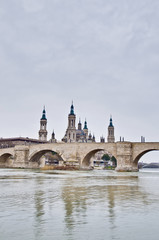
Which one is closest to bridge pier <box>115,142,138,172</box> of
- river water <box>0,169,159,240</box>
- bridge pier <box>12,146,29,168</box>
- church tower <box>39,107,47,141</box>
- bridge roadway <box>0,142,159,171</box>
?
bridge roadway <box>0,142,159,171</box>

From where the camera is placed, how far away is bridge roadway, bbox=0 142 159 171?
2024 inches

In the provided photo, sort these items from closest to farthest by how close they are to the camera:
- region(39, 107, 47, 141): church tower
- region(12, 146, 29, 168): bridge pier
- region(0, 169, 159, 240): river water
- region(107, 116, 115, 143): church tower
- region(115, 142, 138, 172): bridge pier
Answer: region(0, 169, 159, 240): river water
region(115, 142, 138, 172): bridge pier
region(12, 146, 29, 168): bridge pier
region(39, 107, 47, 141): church tower
region(107, 116, 115, 143): church tower

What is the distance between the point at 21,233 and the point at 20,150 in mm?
62171

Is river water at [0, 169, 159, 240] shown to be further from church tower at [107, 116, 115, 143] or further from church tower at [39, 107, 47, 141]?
church tower at [107, 116, 115, 143]

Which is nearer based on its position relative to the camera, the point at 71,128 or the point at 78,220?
the point at 78,220

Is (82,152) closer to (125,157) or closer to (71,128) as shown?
(125,157)

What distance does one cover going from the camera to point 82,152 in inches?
2263

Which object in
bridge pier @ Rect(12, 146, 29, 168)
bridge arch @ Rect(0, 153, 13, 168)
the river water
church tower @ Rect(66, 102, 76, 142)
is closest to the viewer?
the river water

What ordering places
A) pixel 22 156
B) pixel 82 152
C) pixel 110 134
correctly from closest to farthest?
1. pixel 82 152
2. pixel 22 156
3. pixel 110 134

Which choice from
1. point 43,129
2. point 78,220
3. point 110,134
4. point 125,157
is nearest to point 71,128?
point 43,129

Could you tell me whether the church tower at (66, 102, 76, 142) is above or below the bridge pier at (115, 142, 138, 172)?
above

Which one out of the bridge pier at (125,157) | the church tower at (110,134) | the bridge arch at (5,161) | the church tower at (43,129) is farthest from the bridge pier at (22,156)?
the church tower at (110,134)

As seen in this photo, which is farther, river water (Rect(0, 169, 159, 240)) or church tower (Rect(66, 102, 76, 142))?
church tower (Rect(66, 102, 76, 142))

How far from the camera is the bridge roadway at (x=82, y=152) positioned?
169 ft
